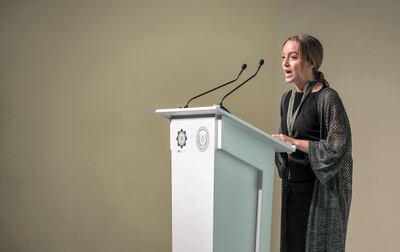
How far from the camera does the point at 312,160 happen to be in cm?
203

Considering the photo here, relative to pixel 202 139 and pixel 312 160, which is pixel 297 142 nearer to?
pixel 312 160

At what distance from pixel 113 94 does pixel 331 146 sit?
188cm

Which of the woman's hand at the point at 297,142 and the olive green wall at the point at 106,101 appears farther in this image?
the olive green wall at the point at 106,101

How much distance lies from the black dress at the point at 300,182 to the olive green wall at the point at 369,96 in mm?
1207

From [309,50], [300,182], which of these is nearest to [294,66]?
[309,50]

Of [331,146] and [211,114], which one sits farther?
[331,146]

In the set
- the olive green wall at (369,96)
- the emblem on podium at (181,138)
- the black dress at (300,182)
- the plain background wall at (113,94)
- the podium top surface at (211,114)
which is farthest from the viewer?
the plain background wall at (113,94)

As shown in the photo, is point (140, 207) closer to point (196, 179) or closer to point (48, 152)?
point (48, 152)

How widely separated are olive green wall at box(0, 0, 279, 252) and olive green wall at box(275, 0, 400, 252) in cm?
38

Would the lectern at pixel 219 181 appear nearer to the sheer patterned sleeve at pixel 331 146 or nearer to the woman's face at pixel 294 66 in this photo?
the sheer patterned sleeve at pixel 331 146

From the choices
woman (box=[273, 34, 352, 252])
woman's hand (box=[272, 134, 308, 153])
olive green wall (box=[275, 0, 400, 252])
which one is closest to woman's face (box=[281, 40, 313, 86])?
woman (box=[273, 34, 352, 252])

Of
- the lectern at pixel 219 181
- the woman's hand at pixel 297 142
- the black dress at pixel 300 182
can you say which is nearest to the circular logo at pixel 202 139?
the lectern at pixel 219 181

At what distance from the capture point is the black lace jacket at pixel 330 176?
6.63 ft

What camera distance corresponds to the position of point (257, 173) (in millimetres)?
1901
